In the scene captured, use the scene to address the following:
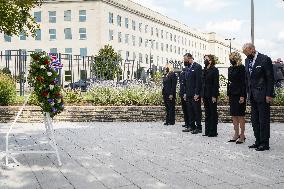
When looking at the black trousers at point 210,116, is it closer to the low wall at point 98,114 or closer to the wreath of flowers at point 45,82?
the low wall at point 98,114

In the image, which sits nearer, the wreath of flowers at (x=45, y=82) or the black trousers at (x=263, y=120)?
the wreath of flowers at (x=45, y=82)

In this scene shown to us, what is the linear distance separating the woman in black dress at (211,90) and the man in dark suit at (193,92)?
0.44 meters

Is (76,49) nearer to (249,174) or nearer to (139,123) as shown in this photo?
(139,123)

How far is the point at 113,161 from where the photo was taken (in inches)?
294

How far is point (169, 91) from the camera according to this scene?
43.0ft

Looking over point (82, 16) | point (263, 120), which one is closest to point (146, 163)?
point (263, 120)

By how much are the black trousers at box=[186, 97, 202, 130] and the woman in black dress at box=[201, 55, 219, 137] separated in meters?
0.64

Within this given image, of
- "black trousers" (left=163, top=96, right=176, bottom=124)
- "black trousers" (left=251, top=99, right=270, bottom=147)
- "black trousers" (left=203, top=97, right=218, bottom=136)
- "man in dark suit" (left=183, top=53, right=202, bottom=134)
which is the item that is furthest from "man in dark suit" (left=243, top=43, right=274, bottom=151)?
"black trousers" (left=163, top=96, right=176, bottom=124)

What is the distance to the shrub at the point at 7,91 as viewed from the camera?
15203mm

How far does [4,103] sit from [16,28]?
384cm

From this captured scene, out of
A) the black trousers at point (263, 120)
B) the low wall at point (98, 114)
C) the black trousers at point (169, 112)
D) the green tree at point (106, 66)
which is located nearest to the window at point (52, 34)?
the green tree at point (106, 66)

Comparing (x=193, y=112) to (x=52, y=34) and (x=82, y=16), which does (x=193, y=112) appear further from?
(x=52, y=34)

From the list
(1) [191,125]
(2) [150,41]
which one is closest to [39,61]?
Answer: (1) [191,125]

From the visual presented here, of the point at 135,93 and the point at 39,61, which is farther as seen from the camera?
the point at 135,93
